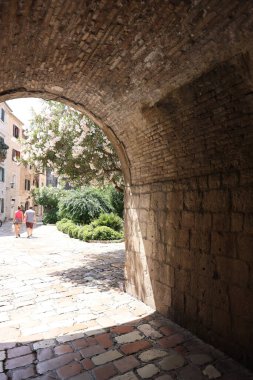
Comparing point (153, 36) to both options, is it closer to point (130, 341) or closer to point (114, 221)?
point (130, 341)

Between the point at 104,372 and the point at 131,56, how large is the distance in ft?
11.7

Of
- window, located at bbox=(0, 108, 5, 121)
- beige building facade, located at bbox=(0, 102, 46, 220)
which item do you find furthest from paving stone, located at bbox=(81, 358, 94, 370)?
window, located at bbox=(0, 108, 5, 121)

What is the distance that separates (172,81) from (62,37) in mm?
1376

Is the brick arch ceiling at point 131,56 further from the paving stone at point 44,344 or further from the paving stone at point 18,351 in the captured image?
the paving stone at point 18,351

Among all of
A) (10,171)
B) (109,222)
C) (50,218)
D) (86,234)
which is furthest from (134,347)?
(10,171)

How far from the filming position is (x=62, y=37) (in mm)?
3459

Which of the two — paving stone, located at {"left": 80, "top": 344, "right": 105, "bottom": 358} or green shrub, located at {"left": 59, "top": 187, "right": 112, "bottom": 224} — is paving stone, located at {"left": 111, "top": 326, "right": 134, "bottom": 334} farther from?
green shrub, located at {"left": 59, "top": 187, "right": 112, "bottom": 224}

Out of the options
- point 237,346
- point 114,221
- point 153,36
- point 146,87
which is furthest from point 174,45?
point 114,221

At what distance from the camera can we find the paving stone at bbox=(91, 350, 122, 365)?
150 inches

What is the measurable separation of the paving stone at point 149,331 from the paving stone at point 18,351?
1.58 m

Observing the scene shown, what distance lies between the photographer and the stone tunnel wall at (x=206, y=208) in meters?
3.60

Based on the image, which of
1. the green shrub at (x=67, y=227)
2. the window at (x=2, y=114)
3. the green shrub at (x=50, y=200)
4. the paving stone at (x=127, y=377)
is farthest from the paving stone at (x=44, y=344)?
the window at (x=2, y=114)

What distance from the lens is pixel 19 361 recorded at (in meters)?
3.83

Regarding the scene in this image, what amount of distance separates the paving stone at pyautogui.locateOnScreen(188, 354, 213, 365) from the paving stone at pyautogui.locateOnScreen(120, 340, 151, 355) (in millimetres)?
589
